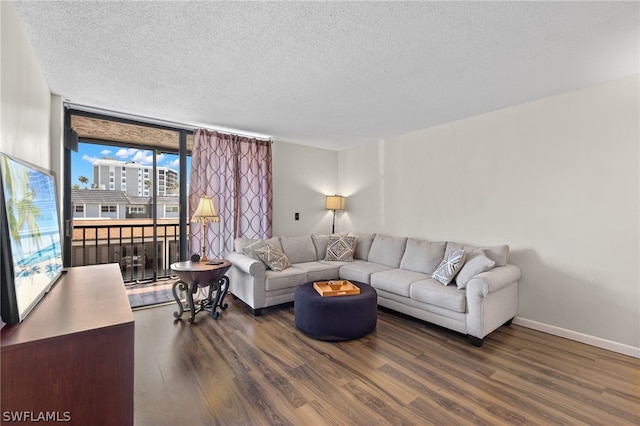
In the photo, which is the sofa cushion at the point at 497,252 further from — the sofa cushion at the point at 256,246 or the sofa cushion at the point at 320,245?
the sofa cushion at the point at 256,246

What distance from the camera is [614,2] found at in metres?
1.64

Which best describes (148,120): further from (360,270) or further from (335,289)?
(360,270)

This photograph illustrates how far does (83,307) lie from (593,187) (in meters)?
4.06

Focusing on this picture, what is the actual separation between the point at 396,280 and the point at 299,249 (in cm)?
154

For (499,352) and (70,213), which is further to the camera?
(70,213)

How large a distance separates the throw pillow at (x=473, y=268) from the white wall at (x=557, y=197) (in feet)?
1.94

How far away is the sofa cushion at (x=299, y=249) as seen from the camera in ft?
13.9

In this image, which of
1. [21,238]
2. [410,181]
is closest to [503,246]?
[410,181]

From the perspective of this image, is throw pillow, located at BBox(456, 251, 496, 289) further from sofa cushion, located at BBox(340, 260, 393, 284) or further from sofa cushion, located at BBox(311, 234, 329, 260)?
sofa cushion, located at BBox(311, 234, 329, 260)

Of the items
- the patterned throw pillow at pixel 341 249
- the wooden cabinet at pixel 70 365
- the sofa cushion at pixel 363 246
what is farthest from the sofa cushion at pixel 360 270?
the wooden cabinet at pixel 70 365

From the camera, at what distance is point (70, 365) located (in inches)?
45.1

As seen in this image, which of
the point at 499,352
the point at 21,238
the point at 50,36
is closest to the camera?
the point at 21,238

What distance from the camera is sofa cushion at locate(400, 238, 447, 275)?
3.66 m

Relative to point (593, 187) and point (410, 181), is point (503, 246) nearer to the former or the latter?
point (593, 187)
